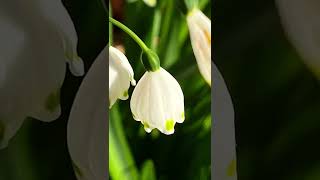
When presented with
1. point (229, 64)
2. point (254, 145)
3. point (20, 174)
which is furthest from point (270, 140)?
point (20, 174)

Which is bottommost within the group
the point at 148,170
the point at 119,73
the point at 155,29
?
the point at 148,170

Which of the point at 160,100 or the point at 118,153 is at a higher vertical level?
the point at 160,100

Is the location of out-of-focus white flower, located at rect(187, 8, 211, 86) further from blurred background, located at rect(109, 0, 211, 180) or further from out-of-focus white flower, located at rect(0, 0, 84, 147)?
out-of-focus white flower, located at rect(0, 0, 84, 147)

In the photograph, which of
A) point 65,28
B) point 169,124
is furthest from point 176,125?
point 65,28

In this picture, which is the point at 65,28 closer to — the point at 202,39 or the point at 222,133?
the point at 202,39

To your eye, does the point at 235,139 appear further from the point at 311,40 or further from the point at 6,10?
the point at 6,10

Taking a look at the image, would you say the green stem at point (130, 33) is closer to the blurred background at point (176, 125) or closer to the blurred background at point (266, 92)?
the blurred background at point (176, 125)
